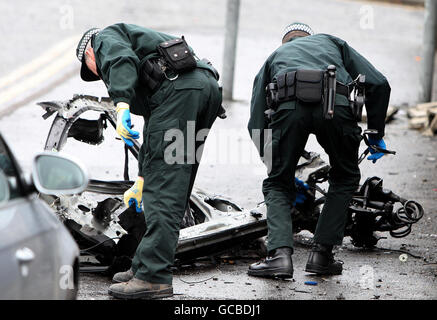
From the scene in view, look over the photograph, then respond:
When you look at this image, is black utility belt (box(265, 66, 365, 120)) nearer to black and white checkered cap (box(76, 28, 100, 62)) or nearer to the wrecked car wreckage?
the wrecked car wreckage

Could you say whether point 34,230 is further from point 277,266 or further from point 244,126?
point 244,126

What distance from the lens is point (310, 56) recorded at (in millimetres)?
5637

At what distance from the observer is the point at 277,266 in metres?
5.44

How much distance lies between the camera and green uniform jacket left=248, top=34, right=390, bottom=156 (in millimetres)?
5617

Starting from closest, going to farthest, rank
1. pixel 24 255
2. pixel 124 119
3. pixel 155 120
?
pixel 24 255 < pixel 124 119 < pixel 155 120

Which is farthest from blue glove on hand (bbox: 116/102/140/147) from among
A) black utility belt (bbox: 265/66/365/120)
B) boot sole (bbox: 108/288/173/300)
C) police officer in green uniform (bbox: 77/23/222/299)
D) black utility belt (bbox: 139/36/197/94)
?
black utility belt (bbox: 265/66/365/120)

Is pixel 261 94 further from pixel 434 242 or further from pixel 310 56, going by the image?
pixel 434 242

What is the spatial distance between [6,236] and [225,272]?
9.03 ft

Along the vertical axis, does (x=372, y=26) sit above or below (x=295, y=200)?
below

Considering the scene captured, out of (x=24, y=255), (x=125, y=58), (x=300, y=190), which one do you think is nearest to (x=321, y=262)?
(x=300, y=190)

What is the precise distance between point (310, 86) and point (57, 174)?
2426 mm

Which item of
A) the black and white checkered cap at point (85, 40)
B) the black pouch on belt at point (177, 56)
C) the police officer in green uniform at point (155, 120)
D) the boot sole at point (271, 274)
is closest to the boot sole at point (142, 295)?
the police officer in green uniform at point (155, 120)
